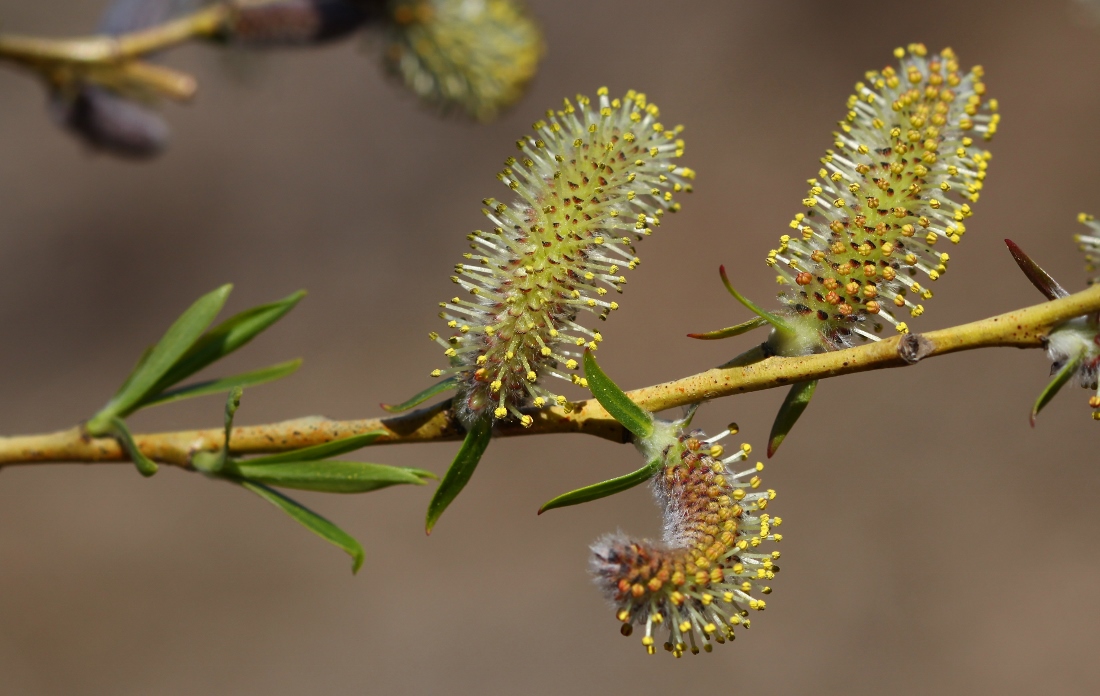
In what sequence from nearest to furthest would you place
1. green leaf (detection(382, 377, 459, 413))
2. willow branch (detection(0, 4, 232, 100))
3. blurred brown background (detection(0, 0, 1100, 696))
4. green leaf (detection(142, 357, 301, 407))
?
green leaf (detection(382, 377, 459, 413))
green leaf (detection(142, 357, 301, 407))
willow branch (detection(0, 4, 232, 100))
blurred brown background (detection(0, 0, 1100, 696))

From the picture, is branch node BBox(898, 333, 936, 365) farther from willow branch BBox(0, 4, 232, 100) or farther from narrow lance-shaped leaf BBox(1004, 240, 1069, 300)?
willow branch BBox(0, 4, 232, 100)

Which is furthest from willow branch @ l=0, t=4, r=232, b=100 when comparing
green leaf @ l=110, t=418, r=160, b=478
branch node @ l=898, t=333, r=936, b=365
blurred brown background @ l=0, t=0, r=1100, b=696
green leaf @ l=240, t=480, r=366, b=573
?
blurred brown background @ l=0, t=0, r=1100, b=696

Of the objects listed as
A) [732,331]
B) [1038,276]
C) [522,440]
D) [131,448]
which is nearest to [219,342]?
[131,448]

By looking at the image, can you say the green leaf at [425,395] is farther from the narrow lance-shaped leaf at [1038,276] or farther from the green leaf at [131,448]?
the narrow lance-shaped leaf at [1038,276]

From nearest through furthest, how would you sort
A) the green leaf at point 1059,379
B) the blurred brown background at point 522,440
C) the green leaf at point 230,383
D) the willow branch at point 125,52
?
the green leaf at point 1059,379
the green leaf at point 230,383
the willow branch at point 125,52
the blurred brown background at point 522,440

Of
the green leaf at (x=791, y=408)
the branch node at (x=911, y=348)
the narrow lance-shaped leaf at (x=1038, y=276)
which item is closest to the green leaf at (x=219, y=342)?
the green leaf at (x=791, y=408)

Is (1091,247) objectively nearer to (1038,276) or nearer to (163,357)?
(1038,276)

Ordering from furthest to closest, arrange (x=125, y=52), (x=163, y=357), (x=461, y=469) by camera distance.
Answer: (x=125, y=52)
(x=163, y=357)
(x=461, y=469)
